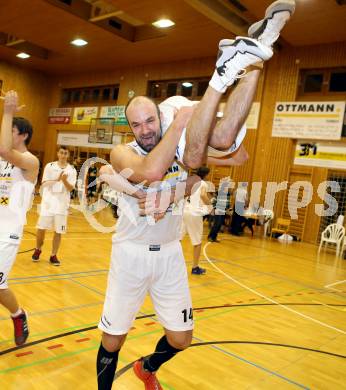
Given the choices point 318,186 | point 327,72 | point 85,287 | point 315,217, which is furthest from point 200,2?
point 85,287

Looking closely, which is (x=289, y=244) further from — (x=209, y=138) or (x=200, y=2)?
(x=209, y=138)

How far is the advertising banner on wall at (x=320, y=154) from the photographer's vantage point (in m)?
13.9

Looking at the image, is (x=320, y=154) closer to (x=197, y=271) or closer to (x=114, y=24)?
(x=197, y=271)

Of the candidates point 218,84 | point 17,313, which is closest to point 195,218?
point 17,313

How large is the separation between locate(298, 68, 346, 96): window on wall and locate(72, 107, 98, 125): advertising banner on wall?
11.6m

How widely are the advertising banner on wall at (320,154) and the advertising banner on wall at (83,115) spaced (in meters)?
11.9

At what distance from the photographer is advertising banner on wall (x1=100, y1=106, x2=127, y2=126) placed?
66.6 ft

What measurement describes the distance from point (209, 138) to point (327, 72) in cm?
1479

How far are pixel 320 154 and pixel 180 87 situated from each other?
7629mm

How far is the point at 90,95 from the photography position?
23.0 metres

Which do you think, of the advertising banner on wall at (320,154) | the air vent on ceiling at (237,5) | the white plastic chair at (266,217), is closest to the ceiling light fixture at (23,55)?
the air vent on ceiling at (237,5)

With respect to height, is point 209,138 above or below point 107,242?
above

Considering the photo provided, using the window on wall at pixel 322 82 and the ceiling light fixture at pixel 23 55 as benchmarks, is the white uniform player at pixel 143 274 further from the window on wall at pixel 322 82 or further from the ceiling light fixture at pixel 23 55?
the ceiling light fixture at pixel 23 55

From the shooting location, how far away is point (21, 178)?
3730 millimetres
